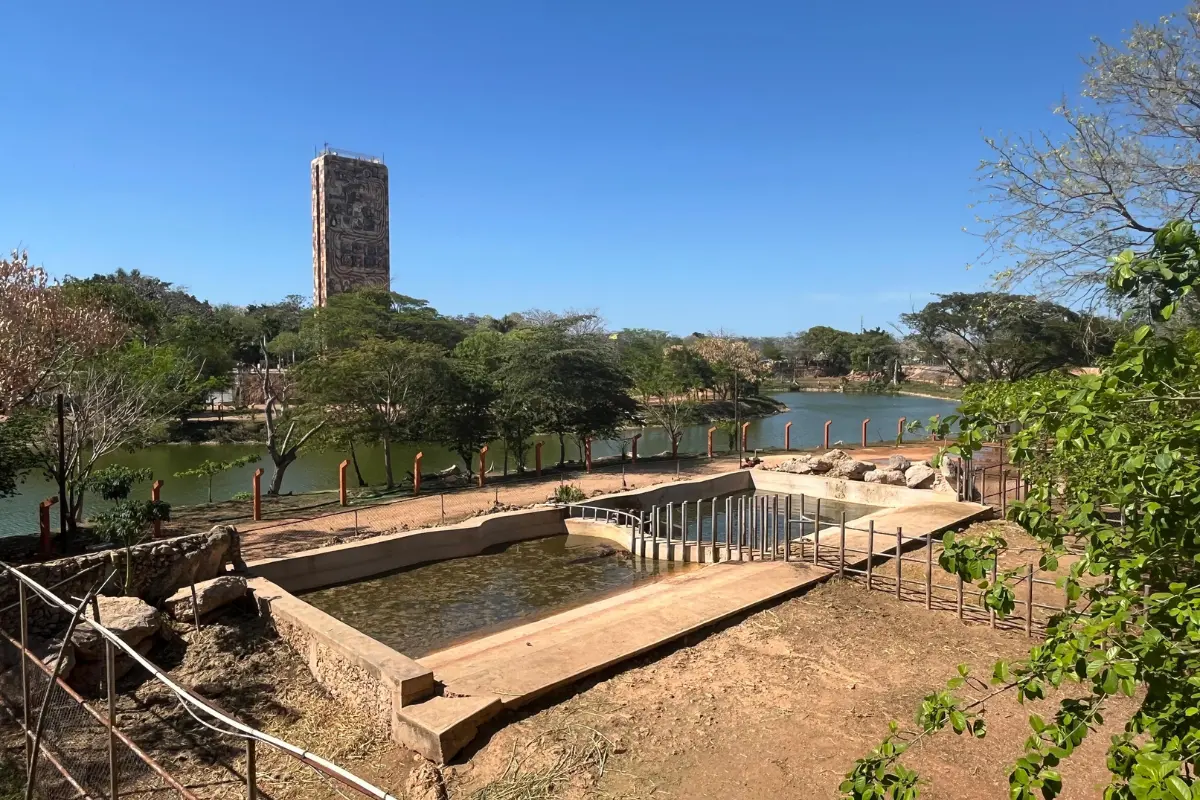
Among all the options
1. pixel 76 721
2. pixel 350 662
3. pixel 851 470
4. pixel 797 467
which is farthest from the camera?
pixel 797 467

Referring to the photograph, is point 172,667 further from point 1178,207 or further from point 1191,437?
point 1178,207

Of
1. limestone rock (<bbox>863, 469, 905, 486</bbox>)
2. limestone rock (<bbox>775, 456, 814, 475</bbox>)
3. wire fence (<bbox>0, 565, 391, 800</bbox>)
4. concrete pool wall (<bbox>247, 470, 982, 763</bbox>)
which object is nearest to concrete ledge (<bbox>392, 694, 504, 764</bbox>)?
concrete pool wall (<bbox>247, 470, 982, 763</bbox>)

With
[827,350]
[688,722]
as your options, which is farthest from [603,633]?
[827,350]

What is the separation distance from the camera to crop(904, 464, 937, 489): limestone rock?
1900 cm

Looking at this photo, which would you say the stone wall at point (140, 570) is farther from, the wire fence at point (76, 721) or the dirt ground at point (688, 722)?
the dirt ground at point (688, 722)

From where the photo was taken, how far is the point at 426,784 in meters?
5.85

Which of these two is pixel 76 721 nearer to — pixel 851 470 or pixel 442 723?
pixel 442 723

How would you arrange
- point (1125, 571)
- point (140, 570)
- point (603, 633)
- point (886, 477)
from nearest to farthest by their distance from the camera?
point (1125, 571), point (603, 633), point (140, 570), point (886, 477)

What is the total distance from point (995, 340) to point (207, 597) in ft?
127

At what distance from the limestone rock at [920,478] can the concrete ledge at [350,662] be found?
14960mm

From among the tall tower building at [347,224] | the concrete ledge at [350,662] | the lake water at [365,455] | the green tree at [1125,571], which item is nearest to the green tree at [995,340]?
the lake water at [365,455]

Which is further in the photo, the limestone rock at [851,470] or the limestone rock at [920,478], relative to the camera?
the limestone rock at [851,470]

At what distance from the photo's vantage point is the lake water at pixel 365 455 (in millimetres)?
22938

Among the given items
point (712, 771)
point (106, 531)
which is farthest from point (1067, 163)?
point (106, 531)
